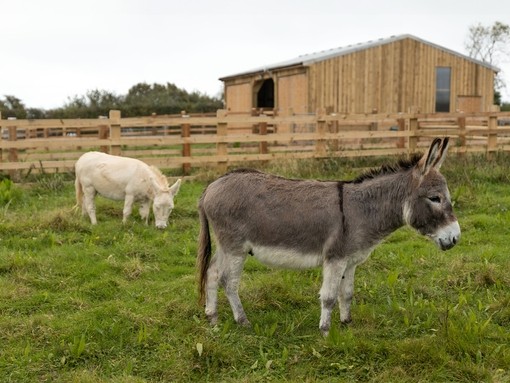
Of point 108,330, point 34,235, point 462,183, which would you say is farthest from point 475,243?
point 34,235

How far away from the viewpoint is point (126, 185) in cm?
886

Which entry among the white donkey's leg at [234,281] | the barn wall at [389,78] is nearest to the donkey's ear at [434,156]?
the white donkey's leg at [234,281]

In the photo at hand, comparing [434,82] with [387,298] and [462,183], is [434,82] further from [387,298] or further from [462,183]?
[387,298]

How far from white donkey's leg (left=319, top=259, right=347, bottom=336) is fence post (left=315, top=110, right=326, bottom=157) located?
28.3ft

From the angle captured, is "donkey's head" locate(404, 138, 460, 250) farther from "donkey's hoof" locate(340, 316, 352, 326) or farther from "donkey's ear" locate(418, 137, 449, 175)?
"donkey's hoof" locate(340, 316, 352, 326)

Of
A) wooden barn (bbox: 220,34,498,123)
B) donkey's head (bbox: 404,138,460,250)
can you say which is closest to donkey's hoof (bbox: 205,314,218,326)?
donkey's head (bbox: 404,138,460,250)

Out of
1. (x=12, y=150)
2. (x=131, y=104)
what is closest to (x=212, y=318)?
(x=12, y=150)

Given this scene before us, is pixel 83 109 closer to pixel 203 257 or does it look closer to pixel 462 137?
pixel 462 137

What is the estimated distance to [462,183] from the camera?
1104cm

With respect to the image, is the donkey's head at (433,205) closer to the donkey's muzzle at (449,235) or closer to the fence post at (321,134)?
the donkey's muzzle at (449,235)

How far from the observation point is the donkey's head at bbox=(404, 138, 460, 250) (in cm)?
479

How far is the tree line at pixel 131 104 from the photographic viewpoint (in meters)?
32.8

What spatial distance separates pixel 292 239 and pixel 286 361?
98 centimetres

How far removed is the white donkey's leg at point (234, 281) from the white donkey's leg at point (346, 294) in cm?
83
